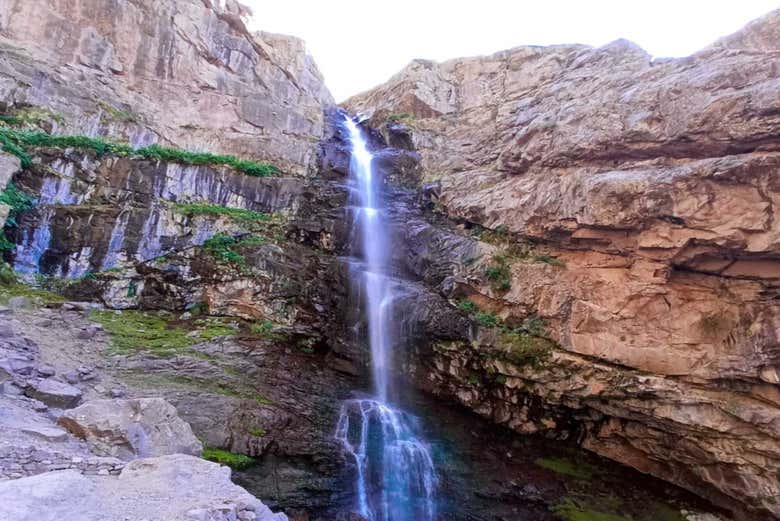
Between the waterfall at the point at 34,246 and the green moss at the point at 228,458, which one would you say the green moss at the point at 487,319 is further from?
the waterfall at the point at 34,246

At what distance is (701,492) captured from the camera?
35.1ft

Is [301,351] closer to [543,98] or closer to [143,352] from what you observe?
[143,352]

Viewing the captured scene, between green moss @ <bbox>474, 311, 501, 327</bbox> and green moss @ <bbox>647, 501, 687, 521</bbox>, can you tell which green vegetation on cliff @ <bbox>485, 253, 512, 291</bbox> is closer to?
green moss @ <bbox>474, 311, 501, 327</bbox>

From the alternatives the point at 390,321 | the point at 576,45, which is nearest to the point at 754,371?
the point at 390,321

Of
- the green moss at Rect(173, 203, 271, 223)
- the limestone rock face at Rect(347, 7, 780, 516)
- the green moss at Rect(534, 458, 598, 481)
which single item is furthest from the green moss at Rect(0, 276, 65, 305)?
the green moss at Rect(534, 458, 598, 481)

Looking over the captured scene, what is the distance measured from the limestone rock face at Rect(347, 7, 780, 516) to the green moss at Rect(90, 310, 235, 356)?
6021 mm

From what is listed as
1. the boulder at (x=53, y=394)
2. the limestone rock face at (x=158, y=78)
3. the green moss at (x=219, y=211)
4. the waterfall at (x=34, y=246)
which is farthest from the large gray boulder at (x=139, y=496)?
the limestone rock face at (x=158, y=78)

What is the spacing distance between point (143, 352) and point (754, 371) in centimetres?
1334

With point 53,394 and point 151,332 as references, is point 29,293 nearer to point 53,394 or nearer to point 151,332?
point 151,332

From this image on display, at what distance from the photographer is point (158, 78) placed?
67.2 feet

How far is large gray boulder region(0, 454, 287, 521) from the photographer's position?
13.1 feet

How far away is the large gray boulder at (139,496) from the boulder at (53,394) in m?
3.11

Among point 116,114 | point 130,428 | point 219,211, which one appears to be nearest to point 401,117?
point 219,211

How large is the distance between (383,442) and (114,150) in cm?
1395
